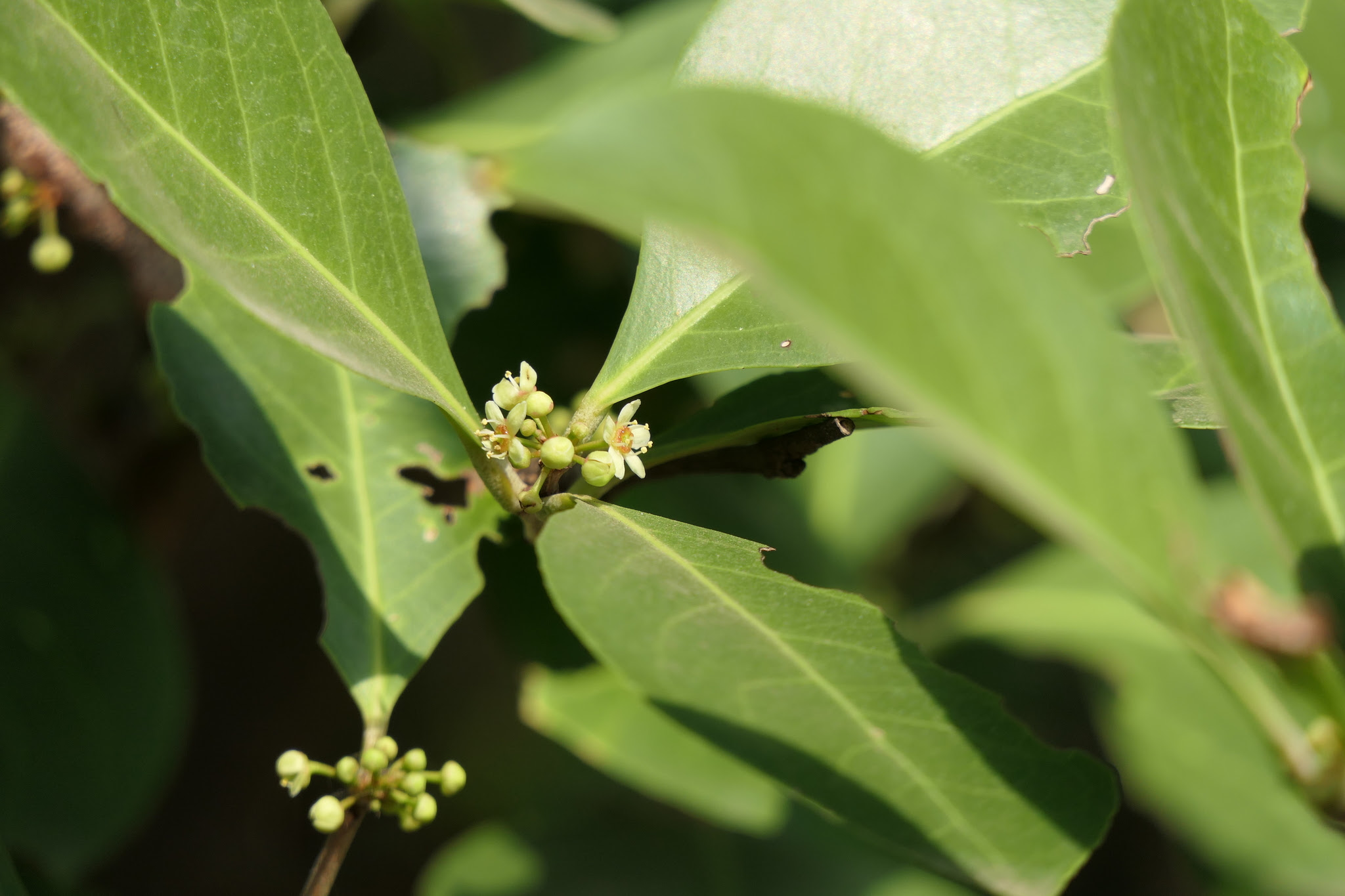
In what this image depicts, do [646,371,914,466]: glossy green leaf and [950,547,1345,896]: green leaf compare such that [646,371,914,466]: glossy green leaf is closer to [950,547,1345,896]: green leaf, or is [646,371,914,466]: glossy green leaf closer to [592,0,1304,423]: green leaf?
[592,0,1304,423]: green leaf

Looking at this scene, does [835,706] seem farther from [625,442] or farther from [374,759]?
[374,759]

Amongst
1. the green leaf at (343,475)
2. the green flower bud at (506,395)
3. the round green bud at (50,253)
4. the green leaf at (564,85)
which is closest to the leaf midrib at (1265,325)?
the green flower bud at (506,395)

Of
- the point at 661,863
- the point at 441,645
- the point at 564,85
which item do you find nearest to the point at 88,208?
the point at 564,85

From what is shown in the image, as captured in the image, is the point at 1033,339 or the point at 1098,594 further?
the point at 1098,594

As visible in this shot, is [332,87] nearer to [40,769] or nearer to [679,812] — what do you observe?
[40,769]

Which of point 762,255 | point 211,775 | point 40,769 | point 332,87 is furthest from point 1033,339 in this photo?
point 211,775
